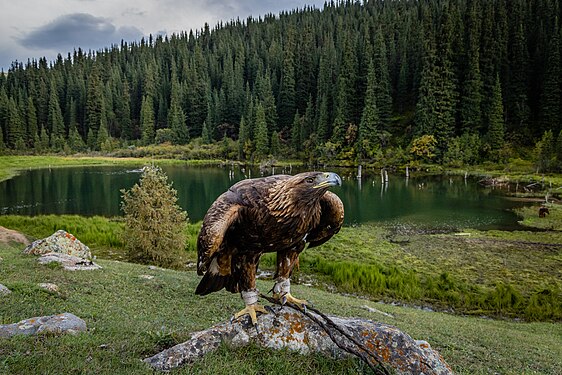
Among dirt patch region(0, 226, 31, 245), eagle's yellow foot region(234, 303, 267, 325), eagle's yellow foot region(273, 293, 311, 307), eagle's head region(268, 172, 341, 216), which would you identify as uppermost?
eagle's head region(268, 172, 341, 216)

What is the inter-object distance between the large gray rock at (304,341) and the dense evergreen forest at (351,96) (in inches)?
2341

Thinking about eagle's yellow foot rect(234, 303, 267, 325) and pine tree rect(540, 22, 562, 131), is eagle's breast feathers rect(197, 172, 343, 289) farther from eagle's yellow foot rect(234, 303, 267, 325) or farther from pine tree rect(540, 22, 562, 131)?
pine tree rect(540, 22, 562, 131)

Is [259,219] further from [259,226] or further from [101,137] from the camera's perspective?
[101,137]

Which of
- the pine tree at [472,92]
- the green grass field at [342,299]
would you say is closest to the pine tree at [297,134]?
the pine tree at [472,92]

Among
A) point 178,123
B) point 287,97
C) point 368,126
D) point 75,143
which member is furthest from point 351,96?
point 75,143

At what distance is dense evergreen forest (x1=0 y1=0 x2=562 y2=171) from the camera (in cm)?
6688

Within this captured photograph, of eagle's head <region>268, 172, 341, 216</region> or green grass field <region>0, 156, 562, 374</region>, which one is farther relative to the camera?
green grass field <region>0, 156, 562, 374</region>

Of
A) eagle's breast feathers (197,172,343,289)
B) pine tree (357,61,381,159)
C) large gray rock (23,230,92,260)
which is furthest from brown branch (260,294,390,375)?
pine tree (357,61,381,159)

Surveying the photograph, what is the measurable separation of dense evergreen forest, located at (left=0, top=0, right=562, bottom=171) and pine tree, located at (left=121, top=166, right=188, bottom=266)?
53.3 meters

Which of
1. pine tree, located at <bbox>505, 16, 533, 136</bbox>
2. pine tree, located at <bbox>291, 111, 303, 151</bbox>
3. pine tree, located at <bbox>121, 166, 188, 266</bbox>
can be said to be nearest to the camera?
pine tree, located at <bbox>121, 166, 188, 266</bbox>

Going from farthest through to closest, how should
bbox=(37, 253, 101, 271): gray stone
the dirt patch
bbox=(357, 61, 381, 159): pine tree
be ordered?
bbox=(357, 61, 381, 159): pine tree < the dirt patch < bbox=(37, 253, 101, 271): gray stone

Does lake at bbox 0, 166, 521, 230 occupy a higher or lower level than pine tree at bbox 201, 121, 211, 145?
lower

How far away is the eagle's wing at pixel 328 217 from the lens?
409 centimetres

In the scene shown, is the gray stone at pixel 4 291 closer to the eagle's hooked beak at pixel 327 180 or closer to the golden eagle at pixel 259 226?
the golden eagle at pixel 259 226
